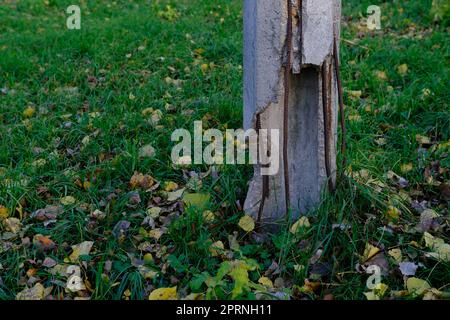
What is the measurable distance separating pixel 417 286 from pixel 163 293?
0.93m

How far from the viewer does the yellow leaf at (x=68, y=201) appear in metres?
2.64

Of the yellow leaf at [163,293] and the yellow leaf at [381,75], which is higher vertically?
the yellow leaf at [381,75]

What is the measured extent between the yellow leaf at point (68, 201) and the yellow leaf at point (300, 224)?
1.12 m

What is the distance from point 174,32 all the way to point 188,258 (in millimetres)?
3607

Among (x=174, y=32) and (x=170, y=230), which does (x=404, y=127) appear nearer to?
(x=170, y=230)

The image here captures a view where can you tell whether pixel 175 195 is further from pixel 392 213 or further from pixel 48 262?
pixel 392 213

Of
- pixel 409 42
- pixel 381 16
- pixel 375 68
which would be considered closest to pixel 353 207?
pixel 375 68

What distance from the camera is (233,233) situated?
237 centimetres

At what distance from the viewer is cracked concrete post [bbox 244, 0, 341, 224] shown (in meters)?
2.14

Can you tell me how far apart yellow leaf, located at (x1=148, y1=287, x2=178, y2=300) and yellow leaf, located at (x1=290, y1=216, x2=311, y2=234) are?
59 cm

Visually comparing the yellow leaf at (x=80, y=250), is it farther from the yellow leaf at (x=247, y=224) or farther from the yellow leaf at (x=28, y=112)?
the yellow leaf at (x=28, y=112)

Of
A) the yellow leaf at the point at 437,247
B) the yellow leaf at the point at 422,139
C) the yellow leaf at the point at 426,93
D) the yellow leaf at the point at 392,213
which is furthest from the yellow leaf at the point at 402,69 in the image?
the yellow leaf at the point at 437,247

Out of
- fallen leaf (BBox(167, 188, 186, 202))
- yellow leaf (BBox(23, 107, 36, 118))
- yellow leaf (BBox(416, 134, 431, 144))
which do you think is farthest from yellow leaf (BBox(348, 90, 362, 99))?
yellow leaf (BBox(23, 107, 36, 118))
